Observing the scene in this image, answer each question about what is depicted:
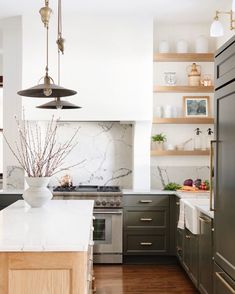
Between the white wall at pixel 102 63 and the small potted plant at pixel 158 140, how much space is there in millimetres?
409

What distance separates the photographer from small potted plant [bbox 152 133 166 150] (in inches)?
229

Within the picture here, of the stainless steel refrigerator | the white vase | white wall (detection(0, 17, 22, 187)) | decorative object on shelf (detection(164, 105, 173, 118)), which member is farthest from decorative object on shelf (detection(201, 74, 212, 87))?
the white vase

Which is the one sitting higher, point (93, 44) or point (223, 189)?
point (93, 44)

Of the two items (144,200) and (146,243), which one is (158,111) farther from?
(146,243)

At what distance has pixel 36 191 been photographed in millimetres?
3555

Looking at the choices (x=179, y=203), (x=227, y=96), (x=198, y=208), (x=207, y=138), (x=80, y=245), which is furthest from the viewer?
(x=207, y=138)

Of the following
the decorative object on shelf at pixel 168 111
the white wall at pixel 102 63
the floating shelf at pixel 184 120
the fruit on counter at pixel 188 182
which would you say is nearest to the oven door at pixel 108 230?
the fruit on counter at pixel 188 182

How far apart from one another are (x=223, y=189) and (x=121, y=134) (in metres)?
3.42

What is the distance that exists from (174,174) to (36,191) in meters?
2.82

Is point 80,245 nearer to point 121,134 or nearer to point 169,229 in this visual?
point 169,229

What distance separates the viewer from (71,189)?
218 inches

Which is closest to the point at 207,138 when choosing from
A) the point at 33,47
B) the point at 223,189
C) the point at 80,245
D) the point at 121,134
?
the point at 121,134

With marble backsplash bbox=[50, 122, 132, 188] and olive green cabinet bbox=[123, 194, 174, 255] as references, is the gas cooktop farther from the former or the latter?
olive green cabinet bbox=[123, 194, 174, 255]

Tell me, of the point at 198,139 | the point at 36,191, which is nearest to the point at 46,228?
the point at 36,191
